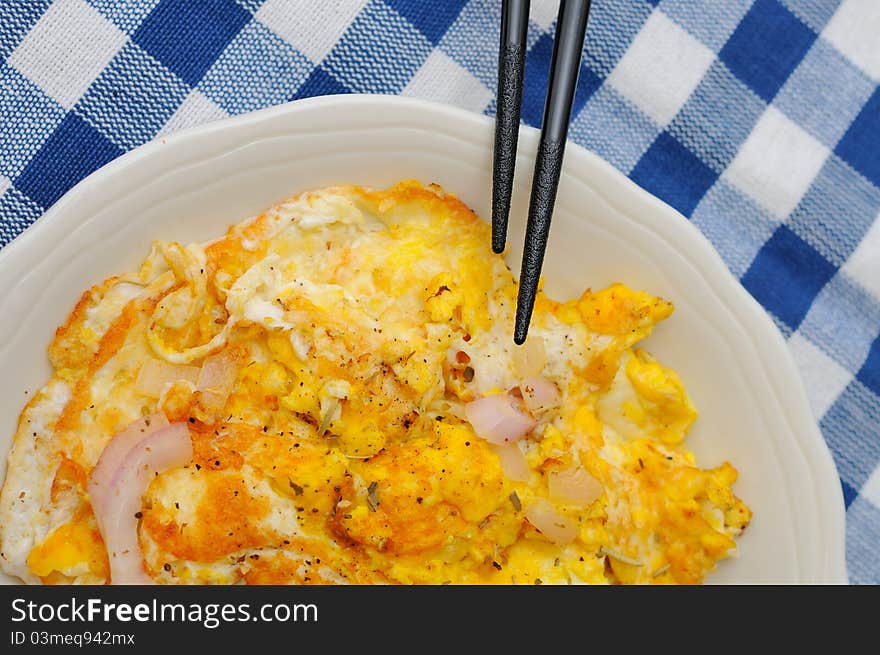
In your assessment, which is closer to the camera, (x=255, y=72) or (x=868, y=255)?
(x=255, y=72)

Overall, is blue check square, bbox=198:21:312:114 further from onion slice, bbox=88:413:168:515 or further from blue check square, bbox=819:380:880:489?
blue check square, bbox=819:380:880:489

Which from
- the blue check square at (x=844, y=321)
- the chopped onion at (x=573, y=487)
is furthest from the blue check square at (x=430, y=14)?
the blue check square at (x=844, y=321)

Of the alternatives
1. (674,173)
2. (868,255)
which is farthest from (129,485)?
(868,255)

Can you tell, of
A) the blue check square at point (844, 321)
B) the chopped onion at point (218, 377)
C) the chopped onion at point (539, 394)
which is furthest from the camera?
the blue check square at point (844, 321)

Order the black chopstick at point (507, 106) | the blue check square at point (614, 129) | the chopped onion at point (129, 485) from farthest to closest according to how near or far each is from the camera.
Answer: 1. the blue check square at point (614, 129)
2. the chopped onion at point (129, 485)
3. the black chopstick at point (507, 106)

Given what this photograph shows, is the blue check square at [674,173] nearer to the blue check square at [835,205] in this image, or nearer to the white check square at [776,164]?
the white check square at [776,164]

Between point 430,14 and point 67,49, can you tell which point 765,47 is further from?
point 67,49
